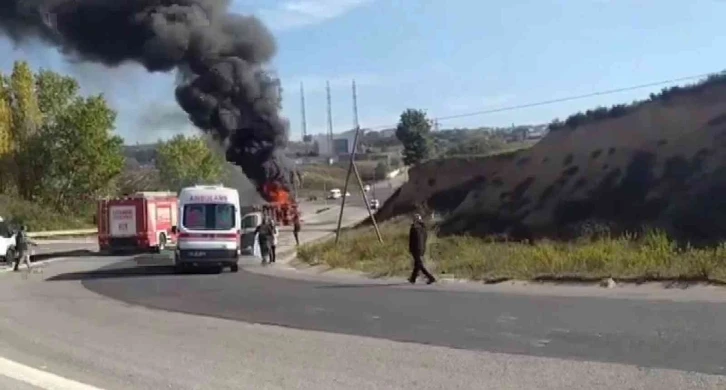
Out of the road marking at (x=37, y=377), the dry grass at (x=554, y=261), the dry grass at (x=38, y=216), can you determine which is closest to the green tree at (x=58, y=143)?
the dry grass at (x=38, y=216)

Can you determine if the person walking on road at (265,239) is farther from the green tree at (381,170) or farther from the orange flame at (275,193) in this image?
the green tree at (381,170)

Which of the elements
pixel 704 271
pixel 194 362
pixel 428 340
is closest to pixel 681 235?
pixel 704 271

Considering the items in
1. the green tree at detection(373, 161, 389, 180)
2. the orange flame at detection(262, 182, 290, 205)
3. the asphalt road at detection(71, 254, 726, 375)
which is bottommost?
the asphalt road at detection(71, 254, 726, 375)

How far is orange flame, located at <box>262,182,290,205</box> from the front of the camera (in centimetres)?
4866

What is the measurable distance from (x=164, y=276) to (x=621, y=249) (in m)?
13.0

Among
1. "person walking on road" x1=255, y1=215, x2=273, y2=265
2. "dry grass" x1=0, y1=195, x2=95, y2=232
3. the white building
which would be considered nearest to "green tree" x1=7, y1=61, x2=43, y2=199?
"dry grass" x1=0, y1=195, x2=95, y2=232

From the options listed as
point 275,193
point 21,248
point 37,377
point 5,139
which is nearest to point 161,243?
point 275,193

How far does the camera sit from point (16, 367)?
1236 centimetres

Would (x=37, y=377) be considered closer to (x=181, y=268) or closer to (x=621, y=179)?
(x=181, y=268)

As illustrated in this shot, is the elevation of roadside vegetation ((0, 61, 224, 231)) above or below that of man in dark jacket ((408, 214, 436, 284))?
above

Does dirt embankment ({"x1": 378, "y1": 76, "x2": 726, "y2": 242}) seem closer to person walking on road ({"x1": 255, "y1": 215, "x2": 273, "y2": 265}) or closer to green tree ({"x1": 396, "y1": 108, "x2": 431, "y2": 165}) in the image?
person walking on road ({"x1": 255, "y1": 215, "x2": 273, "y2": 265})

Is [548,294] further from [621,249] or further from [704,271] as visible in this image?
[621,249]

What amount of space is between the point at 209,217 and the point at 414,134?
62.5 m

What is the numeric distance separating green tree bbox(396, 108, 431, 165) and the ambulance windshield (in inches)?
2361
